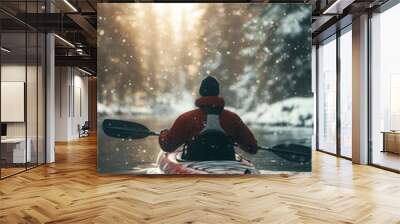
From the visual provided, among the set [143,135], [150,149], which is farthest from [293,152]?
[143,135]

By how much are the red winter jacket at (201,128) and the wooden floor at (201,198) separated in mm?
582

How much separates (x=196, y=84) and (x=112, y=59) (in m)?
1.51

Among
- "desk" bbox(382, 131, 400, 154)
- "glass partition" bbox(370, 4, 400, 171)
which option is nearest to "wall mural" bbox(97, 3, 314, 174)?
"glass partition" bbox(370, 4, 400, 171)

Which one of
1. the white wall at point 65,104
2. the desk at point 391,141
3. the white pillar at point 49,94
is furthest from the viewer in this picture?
the white wall at point 65,104

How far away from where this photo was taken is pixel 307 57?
6430mm

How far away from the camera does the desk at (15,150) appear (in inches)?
272

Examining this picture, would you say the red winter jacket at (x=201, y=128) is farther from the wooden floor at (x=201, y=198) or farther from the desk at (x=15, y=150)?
the desk at (x=15, y=150)

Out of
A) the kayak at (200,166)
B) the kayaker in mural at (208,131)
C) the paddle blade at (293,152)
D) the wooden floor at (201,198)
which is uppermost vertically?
the kayaker in mural at (208,131)

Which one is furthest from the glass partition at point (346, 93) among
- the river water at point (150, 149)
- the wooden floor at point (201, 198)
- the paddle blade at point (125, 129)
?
the paddle blade at point (125, 129)

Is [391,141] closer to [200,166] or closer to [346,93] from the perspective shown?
[346,93]

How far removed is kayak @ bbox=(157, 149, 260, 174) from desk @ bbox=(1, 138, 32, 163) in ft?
9.61

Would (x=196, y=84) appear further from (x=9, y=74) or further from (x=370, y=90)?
(x=370, y=90)

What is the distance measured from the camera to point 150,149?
638 cm

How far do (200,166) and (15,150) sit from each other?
3.72 metres
